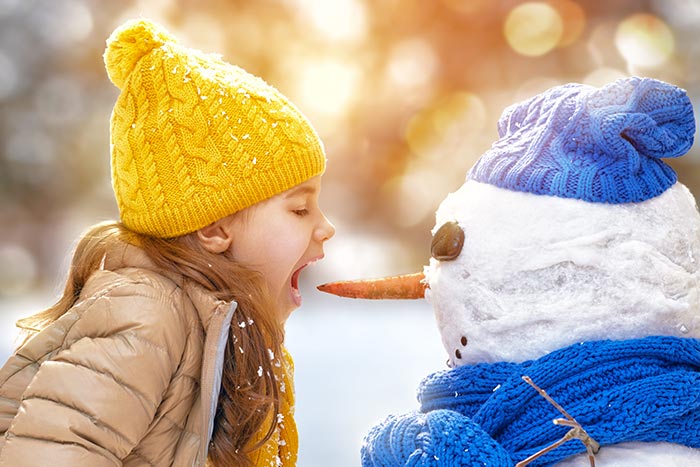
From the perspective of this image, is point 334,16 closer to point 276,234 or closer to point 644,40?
point 644,40

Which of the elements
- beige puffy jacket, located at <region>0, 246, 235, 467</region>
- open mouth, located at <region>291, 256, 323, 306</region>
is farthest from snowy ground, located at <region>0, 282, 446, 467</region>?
beige puffy jacket, located at <region>0, 246, 235, 467</region>

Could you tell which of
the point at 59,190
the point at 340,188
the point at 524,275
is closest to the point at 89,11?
the point at 59,190

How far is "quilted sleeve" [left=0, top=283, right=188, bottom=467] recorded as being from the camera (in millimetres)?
937

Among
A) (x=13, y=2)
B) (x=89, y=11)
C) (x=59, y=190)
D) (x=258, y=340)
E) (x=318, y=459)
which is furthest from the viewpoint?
(x=59, y=190)

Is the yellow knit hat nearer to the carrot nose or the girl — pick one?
the girl

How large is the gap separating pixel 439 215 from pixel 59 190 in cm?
394

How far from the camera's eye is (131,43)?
3.76 feet

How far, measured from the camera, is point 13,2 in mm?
4059

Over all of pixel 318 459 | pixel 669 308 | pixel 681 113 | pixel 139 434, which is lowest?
pixel 318 459

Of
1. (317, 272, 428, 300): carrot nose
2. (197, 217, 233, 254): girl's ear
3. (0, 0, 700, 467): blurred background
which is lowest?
(0, 0, 700, 467): blurred background

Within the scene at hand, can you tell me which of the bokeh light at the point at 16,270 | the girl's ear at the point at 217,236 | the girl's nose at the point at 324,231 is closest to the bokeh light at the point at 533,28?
the girl's nose at the point at 324,231

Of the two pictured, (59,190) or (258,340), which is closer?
(258,340)

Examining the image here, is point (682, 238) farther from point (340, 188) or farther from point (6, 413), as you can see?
point (340, 188)

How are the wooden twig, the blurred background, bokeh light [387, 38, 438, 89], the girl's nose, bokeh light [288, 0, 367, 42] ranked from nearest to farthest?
the wooden twig, the girl's nose, the blurred background, bokeh light [288, 0, 367, 42], bokeh light [387, 38, 438, 89]
